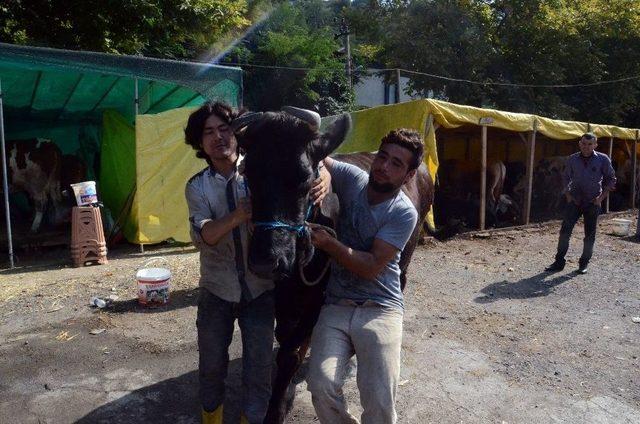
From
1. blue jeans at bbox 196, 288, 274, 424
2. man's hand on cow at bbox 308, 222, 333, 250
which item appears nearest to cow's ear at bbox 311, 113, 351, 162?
man's hand on cow at bbox 308, 222, 333, 250

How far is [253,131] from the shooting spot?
2174 mm

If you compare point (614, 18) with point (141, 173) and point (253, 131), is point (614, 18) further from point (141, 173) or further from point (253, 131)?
point (253, 131)

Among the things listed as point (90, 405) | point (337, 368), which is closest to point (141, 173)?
point (90, 405)

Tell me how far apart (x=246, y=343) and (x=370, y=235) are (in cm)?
83

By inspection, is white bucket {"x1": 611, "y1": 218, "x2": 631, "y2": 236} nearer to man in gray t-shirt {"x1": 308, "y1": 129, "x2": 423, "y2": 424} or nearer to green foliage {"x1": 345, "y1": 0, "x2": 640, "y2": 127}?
green foliage {"x1": 345, "y1": 0, "x2": 640, "y2": 127}

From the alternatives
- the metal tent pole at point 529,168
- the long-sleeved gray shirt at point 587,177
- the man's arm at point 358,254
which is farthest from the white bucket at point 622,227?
the man's arm at point 358,254

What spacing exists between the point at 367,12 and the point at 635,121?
12.8 m

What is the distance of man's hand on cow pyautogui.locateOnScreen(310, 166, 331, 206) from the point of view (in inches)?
88.5

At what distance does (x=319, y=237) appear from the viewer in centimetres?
220

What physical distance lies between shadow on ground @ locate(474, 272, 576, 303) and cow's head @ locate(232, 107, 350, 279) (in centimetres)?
415

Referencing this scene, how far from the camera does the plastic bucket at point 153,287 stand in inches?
200

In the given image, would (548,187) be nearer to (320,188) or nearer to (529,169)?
(529,169)

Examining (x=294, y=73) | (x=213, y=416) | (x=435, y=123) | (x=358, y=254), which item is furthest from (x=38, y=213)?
(x=294, y=73)

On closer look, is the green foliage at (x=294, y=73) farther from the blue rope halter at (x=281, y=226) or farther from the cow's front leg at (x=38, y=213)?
the blue rope halter at (x=281, y=226)
